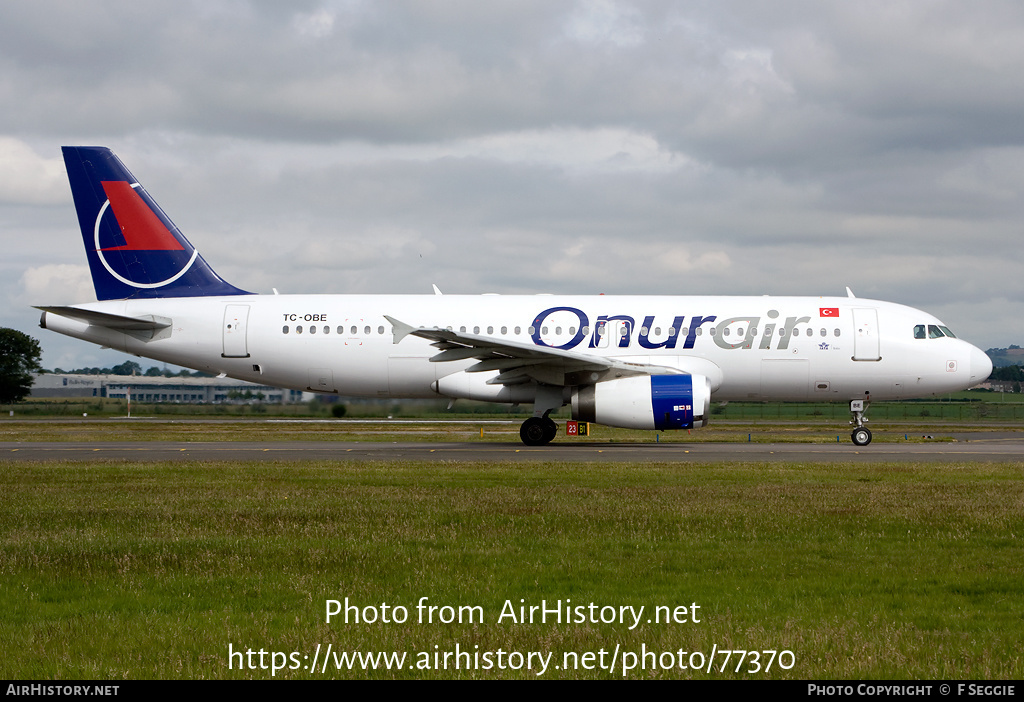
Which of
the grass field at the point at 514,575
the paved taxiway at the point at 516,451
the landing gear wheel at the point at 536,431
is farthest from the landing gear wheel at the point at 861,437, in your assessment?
the grass field at the point at 514,575

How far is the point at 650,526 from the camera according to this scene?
31.7ft

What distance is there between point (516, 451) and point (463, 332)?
418 cm

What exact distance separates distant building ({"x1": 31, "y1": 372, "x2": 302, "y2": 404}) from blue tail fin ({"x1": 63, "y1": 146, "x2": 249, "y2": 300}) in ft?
36.1

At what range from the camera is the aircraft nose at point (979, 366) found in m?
24.7

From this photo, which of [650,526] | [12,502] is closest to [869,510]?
[650,526]

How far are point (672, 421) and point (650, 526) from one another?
38.9ft

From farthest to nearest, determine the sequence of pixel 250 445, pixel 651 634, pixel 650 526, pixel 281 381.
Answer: pixel 281 381 → pixel 250 445 → pixel 650 526 → pixel 651 634

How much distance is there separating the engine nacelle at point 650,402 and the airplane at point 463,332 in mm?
1507

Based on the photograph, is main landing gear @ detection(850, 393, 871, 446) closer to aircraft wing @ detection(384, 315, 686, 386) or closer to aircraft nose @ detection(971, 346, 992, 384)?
aircraft nose @ detection(971, 346, 992, 384)

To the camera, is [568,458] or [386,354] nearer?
[568,458]

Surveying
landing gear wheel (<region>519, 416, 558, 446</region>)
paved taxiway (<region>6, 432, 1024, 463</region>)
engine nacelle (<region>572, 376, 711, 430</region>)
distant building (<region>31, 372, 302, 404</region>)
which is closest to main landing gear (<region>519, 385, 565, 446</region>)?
landing gear wheel (<region>519, 416, 558, 446</region>)

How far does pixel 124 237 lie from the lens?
82.9 feet

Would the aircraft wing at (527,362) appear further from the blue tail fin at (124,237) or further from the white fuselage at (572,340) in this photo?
the blue tail fin at (124,237)
